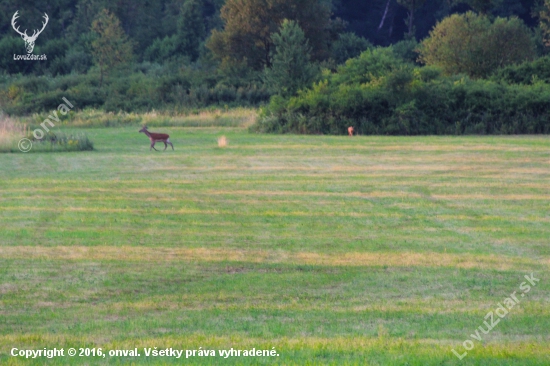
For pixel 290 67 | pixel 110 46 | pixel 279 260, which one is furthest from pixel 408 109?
pixel 279 260

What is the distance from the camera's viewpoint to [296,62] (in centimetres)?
5075

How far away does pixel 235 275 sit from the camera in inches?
484

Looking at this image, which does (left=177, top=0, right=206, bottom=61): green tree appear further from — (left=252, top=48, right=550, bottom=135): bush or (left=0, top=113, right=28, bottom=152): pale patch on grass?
(left=0, top=113, right=28, bottom=152): pale patch on grass

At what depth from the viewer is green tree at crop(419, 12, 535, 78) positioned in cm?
6147

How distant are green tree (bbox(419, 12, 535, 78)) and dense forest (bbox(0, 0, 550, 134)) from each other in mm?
89

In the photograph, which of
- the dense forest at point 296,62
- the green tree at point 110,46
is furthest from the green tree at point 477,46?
the green tree at point 110,46

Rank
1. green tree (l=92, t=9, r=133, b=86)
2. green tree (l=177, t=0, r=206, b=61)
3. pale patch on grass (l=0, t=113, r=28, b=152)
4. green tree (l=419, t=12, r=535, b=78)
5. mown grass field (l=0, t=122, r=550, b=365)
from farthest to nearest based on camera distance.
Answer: green tree (l=177, t=0, r=206, b=61) < green tree (l=92, t=9, r=133, b=86) < green tree (l=419, t=12, r=535, b=78) < pale patch on grass (l=0, t=113, r=28, b=152) < mown grass field (l=0, t=122, r=550, b=365)

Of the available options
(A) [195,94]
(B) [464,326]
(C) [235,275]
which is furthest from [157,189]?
(A) [195,94]

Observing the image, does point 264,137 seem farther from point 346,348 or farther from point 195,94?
point 346,348

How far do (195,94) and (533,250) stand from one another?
184ft

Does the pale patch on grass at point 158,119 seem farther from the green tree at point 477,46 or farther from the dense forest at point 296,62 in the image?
the green tree at point 477,46

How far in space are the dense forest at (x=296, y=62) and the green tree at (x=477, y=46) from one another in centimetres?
9

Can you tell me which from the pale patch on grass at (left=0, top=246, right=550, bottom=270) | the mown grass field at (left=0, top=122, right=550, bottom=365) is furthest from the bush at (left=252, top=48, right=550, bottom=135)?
the pale patch on grass at (left=0, top=246, right=550, bottom=270)

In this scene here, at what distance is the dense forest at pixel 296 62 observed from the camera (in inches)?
1873
